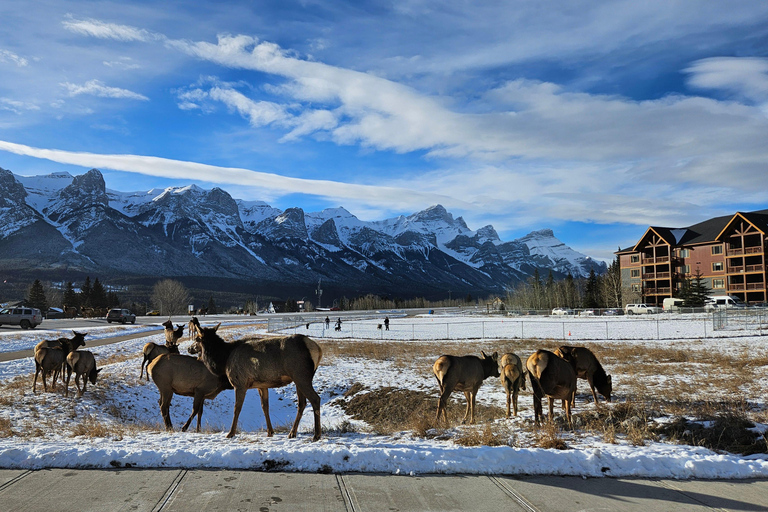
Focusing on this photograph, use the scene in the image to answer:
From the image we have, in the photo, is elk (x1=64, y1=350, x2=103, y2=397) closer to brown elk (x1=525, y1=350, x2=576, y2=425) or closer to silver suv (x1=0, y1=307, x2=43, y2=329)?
brown elk (x1=525, y1=350, x2=576, y2=425)

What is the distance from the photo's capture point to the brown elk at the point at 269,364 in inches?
367

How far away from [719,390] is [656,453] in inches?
395

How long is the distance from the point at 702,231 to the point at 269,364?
94.8 meters

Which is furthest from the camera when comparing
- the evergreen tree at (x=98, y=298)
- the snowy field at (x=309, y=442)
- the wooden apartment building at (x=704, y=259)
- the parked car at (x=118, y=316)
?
the evergreen tree at (x=98, y=298)

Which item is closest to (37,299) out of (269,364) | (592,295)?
(592,295)

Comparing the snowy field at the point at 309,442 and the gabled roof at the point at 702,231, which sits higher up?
the gabled roof at the point at 702,231

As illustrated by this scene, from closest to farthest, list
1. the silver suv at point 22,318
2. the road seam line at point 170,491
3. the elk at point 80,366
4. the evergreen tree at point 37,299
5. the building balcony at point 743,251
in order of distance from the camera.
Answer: the road seam line at point 170,491, the elk at point 80,366, the silver suv at point 22,318, the building balcony at point 743,251, the evergreen tree at point 37,299

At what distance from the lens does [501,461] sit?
7559mm

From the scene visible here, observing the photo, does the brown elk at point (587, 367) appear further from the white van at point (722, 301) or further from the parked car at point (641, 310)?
the white van at point (722, 301)

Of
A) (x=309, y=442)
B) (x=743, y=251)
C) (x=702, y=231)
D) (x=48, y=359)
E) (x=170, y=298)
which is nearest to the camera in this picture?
(x=309, y=442)

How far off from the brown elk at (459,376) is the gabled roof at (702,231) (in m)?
79.9

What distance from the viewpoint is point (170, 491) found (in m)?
6.42

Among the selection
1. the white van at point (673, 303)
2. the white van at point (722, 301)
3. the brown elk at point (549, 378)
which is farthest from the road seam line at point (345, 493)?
the white van at point (673, 303)

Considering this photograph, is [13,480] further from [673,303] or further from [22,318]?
[673,303]
